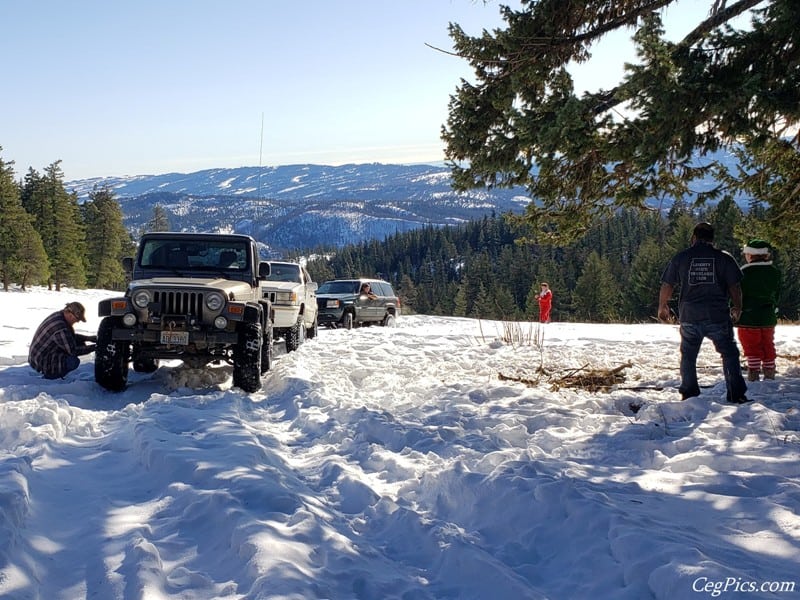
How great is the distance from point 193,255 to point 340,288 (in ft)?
39.4

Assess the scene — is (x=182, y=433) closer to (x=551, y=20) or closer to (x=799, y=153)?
(x=551, y=20)

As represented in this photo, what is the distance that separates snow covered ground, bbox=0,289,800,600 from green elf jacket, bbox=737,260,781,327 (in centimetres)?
79

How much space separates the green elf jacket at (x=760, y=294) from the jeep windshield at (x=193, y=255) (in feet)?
23.2

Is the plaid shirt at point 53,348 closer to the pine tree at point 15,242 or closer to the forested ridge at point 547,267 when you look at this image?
the forested ridge at point 547,267

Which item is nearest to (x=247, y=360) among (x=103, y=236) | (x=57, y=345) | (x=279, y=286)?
(x=57, y=345)

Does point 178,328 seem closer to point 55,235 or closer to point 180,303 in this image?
point 180,303

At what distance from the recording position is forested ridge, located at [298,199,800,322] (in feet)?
169

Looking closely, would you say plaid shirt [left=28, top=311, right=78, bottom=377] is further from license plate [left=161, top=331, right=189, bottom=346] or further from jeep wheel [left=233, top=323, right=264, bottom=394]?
jeep wheel [left=233, top=323, right=264, bottom=394]

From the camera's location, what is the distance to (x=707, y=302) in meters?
6.34

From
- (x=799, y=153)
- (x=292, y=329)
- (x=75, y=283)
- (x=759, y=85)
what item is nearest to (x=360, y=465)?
(x=759, y=85)

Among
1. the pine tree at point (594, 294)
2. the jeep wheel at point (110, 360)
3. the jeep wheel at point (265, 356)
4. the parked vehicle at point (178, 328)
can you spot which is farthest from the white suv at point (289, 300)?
the pine tree at point (594, 294)

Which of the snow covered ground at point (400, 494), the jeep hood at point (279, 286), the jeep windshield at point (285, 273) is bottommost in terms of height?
the snow covered ground at point (400, 494)

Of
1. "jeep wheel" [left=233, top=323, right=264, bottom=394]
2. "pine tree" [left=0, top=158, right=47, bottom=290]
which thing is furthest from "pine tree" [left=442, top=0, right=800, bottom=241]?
"pine tree" [left=0, top=158, right=47, bottom=290]

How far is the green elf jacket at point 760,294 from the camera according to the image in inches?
287
